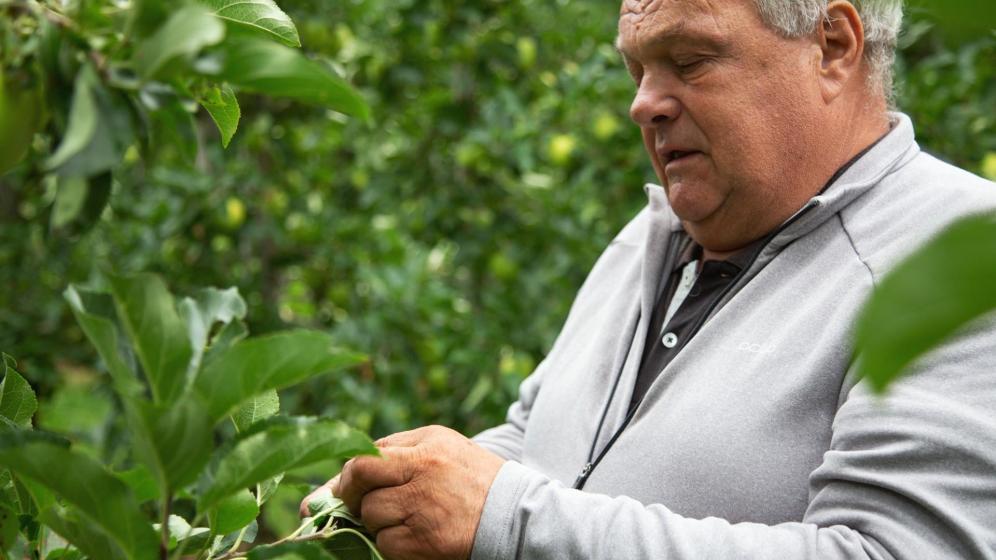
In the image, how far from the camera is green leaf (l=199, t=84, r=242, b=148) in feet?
2.38

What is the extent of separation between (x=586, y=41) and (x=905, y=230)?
2169mm

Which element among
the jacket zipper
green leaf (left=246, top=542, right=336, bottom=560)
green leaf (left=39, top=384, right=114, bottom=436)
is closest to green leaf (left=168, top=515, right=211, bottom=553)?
green leaf (left=246, top=542, right=336, bottom=560)

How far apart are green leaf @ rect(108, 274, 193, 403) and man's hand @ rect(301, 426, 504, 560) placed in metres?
0.41

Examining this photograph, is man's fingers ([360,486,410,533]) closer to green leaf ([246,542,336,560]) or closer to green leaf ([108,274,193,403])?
green leaf ([246,542,336,560])

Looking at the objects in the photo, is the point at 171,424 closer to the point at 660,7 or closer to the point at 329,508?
the point at 329,508

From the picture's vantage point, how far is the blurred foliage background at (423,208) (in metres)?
2.81

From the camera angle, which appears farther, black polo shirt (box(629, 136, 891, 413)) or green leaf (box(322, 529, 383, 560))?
black polo shirt (box(629, 136, 891, 413))

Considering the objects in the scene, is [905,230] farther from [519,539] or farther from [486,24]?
[486,24]

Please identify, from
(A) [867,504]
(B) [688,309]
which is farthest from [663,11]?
(A) [867,504]

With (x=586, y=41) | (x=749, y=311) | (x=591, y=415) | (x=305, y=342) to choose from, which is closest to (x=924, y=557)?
(x=749, y=311)

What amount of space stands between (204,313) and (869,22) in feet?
3.19

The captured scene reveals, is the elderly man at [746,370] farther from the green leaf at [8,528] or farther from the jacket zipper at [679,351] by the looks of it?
the green leaf at [8,528]

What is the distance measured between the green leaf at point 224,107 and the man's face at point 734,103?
0.66 meters

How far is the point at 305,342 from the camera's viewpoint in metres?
0.64
